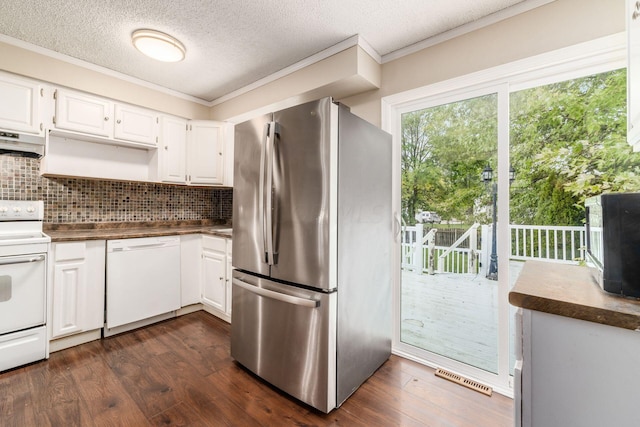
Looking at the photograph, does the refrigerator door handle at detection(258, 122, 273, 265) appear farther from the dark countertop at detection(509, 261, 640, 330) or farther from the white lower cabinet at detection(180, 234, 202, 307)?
the white lower cabinet at detection(180, 234, 202, 307)

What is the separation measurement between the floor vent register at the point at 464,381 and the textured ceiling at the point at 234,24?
98.2 inches

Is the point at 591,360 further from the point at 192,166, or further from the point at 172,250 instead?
the point at 192,166

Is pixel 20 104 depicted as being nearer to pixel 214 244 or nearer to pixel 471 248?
pixel 214 244

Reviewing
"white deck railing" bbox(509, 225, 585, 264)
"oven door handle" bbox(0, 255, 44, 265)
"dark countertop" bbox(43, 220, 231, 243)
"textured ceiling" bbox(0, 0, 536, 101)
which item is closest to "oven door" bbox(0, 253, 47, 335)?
"oven door handle" bbox(0, 255, 44, 265)

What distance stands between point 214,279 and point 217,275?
0.08 m

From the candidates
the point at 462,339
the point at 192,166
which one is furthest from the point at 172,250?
the point at 462,339

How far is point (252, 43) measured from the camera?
90.4 inches

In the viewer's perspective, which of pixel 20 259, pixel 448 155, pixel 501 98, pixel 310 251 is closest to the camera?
pixel 310 251

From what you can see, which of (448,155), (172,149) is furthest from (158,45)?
(448,155)

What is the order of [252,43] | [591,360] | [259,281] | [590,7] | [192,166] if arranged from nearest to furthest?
1. [591,360]
2. [590,7]
3. [259,281]
4. [252,43]
5. [192,166]

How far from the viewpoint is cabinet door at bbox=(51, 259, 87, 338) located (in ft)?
7.35

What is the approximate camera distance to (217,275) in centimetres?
288

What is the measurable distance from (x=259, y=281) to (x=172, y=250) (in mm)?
1476

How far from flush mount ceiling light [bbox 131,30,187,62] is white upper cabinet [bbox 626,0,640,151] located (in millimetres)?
2670
